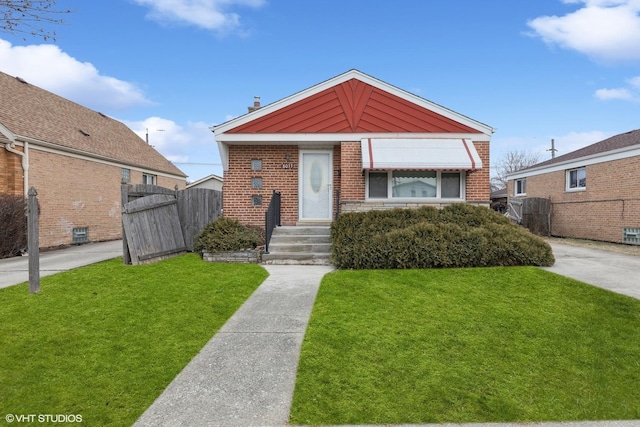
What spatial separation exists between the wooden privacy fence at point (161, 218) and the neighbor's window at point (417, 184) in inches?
198

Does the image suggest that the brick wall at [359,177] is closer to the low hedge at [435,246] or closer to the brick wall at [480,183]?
the brick wall at [480,183]

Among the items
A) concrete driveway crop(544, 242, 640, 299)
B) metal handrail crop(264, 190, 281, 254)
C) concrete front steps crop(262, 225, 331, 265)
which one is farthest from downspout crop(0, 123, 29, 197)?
concrete driveway crop(544, 242, 640, 299)

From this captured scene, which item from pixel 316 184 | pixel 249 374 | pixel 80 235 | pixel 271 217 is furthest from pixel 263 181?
pixel 80 235

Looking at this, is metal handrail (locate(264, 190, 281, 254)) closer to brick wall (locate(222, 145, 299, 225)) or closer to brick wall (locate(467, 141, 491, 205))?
brick wall (locate(222, 145, 299, 225))

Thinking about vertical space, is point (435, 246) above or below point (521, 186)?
below

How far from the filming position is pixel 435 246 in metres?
7.66

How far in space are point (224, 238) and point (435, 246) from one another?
532cm

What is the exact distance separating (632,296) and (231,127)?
9.98m

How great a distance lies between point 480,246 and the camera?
303 inches

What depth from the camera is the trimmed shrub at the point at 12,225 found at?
1059 centimetres

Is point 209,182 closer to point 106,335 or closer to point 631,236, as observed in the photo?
point 106,335

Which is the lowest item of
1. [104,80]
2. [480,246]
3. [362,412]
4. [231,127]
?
[362,412]

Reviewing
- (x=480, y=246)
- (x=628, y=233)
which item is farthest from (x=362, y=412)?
(x=628, y=233)

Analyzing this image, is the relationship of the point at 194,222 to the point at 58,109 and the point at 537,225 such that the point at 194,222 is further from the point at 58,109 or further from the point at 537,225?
the point at 537,225
